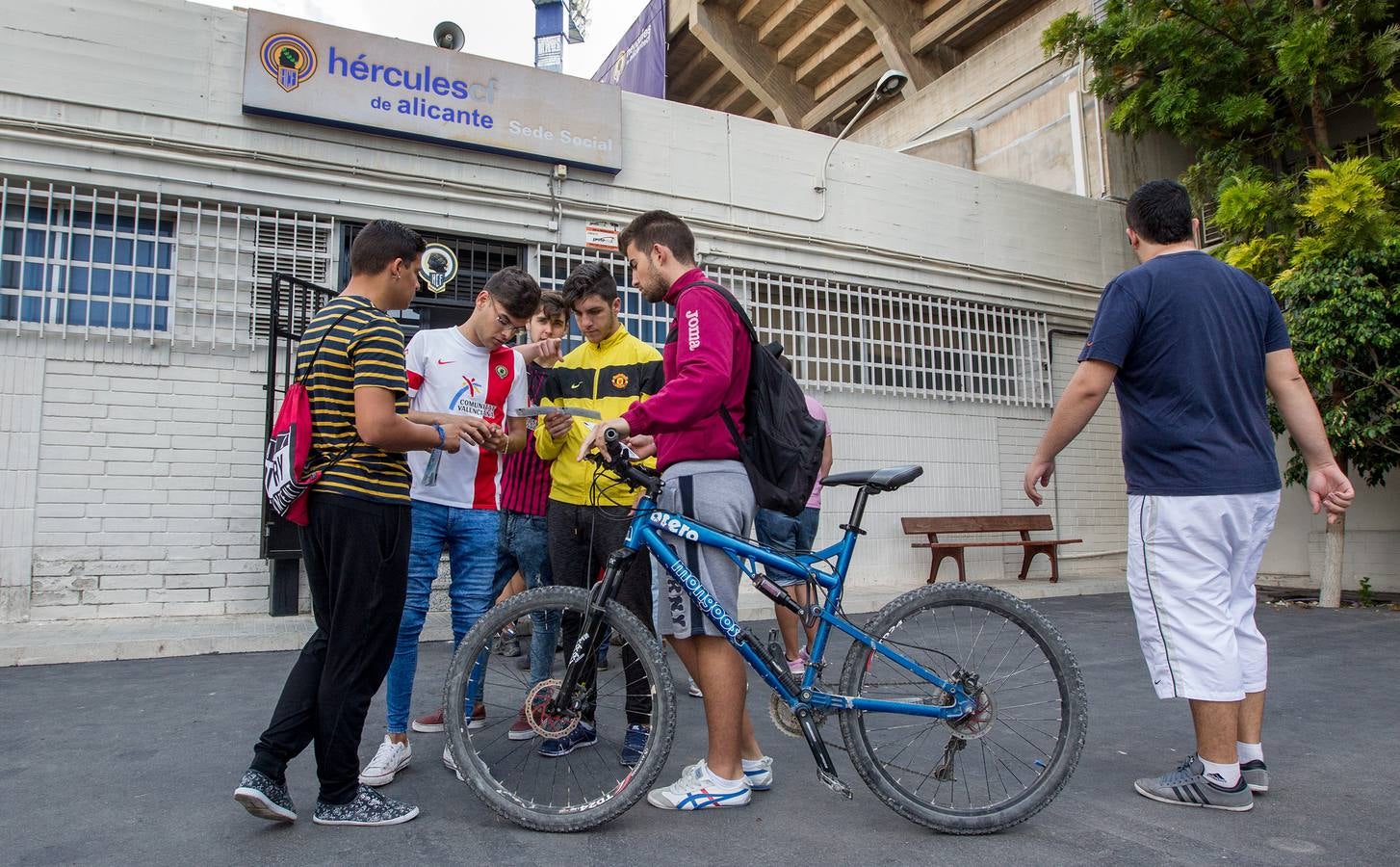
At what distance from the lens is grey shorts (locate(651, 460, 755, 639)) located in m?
2.64

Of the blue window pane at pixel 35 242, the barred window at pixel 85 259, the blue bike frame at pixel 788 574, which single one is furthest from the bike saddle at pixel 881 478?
the blue window pane at pixel 35 242

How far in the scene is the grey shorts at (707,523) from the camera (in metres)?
2.64

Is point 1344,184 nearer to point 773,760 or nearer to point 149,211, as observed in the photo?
point 773,760

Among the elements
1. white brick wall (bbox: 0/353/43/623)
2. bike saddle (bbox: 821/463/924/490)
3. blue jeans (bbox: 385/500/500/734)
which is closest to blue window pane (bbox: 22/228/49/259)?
white brick wall (bbox: 0/353/43/623)

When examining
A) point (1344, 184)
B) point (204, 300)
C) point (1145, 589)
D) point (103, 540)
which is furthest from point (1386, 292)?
point (103, 540)

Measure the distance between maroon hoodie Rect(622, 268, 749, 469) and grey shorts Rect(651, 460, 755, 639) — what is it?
0.06 m

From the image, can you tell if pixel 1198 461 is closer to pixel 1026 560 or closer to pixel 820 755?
pixel 820 755

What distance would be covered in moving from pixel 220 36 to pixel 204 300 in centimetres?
211

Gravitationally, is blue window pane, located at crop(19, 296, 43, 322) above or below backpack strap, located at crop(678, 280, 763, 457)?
above

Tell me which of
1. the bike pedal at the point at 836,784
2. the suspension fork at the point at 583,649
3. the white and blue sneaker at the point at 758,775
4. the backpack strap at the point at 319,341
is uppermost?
the backpack strap at the point at 319,341

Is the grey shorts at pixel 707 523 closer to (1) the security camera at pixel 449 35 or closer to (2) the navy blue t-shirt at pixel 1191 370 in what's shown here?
(2) the navy blue t-shirt at pixel 1191 370

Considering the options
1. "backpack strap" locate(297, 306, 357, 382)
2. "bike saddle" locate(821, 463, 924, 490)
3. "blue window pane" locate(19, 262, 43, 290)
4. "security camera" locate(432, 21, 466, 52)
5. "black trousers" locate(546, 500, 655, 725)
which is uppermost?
"security camera" locate(432, 21, 466, 52)

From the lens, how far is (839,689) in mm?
2590

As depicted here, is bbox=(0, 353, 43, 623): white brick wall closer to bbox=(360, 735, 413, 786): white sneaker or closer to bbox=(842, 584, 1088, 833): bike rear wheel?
bbox=(360, 735, 413, 786): white sneaker
